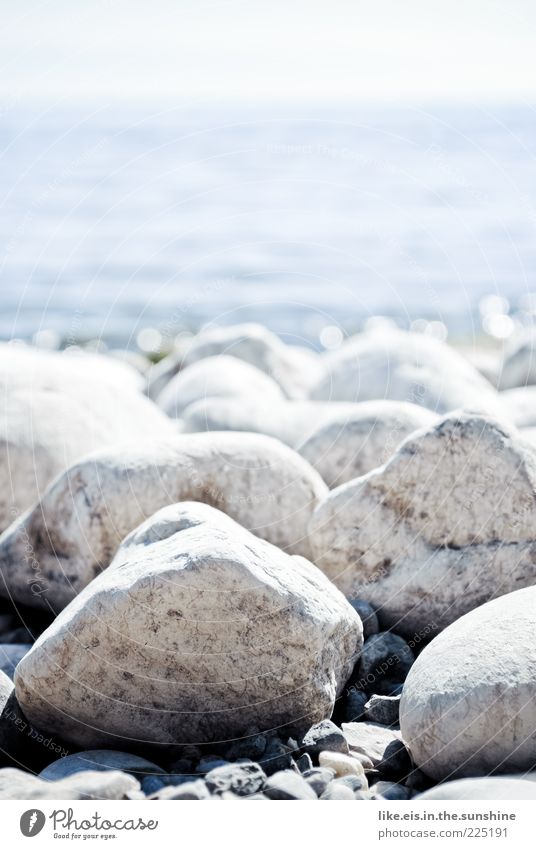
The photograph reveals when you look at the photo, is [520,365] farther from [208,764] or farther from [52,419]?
[208,764]

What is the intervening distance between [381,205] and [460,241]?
10.3 feet

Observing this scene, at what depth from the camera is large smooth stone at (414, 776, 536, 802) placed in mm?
2949

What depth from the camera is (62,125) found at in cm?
3753

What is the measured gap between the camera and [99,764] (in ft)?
10.9

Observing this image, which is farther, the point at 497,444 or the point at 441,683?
the point at 497,444

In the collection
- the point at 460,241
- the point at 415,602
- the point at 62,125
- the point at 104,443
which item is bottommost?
the point at 415,602

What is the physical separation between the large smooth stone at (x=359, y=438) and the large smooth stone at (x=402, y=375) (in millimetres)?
1741

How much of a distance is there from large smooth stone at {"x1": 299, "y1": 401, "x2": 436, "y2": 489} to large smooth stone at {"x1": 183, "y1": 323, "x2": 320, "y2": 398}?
3783 millimetres

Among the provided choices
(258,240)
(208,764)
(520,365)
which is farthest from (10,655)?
(258,240)

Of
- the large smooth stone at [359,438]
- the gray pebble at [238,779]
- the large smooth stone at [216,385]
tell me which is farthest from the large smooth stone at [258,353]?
the gray pebble at [238,779]

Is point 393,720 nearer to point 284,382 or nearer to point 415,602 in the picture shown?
point 415,602

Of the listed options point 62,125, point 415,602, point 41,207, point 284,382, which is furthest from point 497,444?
point 62,125
